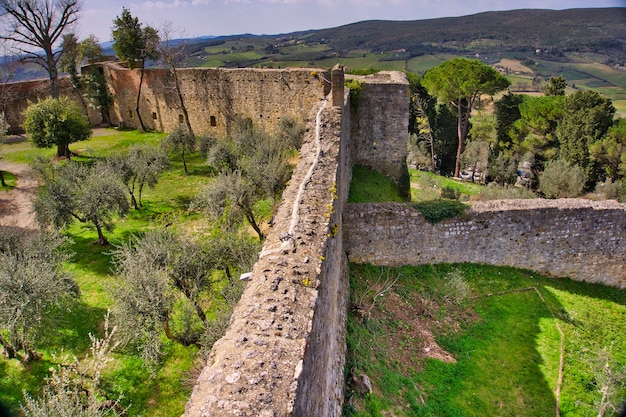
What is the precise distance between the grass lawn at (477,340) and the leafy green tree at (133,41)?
2134 centimetres

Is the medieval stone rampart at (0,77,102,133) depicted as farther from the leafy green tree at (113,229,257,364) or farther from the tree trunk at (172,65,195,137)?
the leafy green tree at (113,229,257,364)

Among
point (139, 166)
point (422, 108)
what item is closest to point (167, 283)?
point (139, 166)

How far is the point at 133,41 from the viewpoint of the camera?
2459 centimetres

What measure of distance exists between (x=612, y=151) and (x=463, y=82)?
33.1ft

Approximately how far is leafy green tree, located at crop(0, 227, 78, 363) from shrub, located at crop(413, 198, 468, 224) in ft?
29.8

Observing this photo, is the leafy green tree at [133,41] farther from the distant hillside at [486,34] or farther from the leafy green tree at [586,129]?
the distant hillside at [486,34]

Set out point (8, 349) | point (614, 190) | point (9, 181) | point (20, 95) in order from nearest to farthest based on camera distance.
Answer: point (8, 349) < point (9, 181) < point (614, 190) < point (20, 95)

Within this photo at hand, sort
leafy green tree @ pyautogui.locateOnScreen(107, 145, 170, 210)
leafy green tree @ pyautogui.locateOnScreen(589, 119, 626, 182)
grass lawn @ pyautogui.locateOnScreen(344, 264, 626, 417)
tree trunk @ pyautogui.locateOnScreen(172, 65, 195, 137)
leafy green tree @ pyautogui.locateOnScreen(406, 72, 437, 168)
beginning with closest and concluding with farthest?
grass lawn @ pyautogui.locateOnScreen(344, 264, 626, 417), leafy green tree @ pyautogui.locateOnScreen(107, 145, 170, 210), tree trunk @ pyautogui.locateOnScreen(172, 65, 195, 137), leafy green tree @ pyautogui.locateOnScreen(589, 119, 626, 182), leafy green tree @ pyautogui.locateOnScreen(406, 72, 437, 168)

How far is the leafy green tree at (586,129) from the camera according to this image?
25891mm

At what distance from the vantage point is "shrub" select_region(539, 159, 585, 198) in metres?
24.8

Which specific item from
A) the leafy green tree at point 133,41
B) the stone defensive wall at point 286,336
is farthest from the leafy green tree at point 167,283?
the leafy green tree at point 133,41

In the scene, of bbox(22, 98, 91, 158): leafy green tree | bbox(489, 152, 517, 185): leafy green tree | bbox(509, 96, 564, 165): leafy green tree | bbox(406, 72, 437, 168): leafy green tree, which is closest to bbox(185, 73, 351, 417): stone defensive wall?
bbox(22, 98, 91, 158): leafy green tree

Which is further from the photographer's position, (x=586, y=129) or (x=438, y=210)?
(x=586, y=129)

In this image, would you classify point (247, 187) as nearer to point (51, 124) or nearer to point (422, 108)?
point (51, 124)
